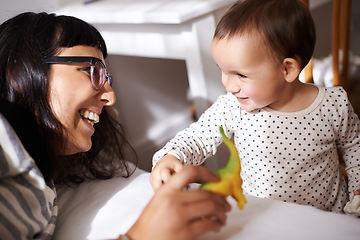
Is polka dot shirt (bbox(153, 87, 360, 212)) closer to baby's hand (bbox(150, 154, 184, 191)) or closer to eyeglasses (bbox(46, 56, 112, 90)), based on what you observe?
baby's hand (bbox(150, 154, 184, 191))

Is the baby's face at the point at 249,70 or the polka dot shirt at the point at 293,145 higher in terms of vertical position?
the baby's face at the point at 249,70

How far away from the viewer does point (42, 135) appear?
79cm

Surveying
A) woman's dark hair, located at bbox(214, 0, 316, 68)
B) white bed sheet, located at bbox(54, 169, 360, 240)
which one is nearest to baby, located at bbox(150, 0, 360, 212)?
woman's dark hair, located at bbox(214, 0, 316, 68)

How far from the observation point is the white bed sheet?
2.07 ft

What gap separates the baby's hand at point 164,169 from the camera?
2.36 ft

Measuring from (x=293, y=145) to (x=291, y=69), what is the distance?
0.61 feet

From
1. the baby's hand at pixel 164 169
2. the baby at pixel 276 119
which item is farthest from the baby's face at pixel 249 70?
the baby's hand at pixel 164 169

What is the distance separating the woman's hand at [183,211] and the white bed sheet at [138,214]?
0.30 feet

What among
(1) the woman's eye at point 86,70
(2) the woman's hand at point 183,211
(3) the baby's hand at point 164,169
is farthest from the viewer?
(1) the woman's eye at point 86,70

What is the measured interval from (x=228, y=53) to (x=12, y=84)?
1.48 feet

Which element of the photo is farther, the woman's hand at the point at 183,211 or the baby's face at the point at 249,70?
the baby's face at the point at 249,70

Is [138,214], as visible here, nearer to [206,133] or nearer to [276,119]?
[206,133]

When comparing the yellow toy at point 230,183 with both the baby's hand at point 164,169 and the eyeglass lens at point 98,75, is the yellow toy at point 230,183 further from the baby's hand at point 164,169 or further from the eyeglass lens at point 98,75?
the eyeglass lens at point 98,75

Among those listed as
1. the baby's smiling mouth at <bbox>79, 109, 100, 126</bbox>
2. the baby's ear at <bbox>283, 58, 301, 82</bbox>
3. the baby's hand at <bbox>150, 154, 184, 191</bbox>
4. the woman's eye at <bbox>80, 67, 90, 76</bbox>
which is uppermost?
the woman's eye at <bbox>80, 67, 90, 76</bbox>
